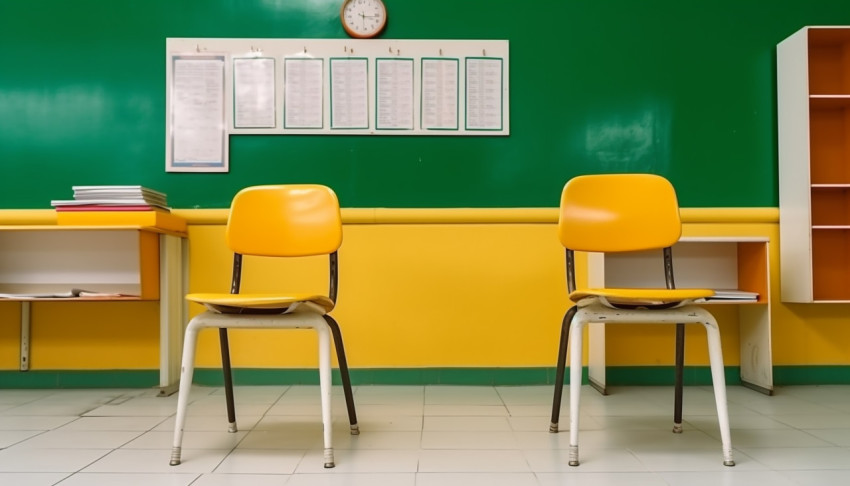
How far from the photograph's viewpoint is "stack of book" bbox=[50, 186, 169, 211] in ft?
8.46

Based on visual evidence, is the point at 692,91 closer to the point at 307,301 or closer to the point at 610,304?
the point at 610,304

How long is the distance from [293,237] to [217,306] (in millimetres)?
438

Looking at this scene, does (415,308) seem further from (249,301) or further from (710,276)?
(710,276)

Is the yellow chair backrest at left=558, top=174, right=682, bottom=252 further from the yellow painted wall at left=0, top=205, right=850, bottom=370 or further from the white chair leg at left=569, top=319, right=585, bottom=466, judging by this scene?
the yellow painted wall at left=0, top=205, right=850, bottom=370

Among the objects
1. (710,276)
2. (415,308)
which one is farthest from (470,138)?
(710,276)

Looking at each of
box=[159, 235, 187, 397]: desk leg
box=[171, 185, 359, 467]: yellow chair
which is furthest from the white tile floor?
box=[171, 185, 359, 467]: yellow chair

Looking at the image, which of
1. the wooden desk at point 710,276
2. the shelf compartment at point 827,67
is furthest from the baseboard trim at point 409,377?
the shelf compartment at point 827,67

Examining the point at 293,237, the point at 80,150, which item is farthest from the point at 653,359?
the point at 80,150

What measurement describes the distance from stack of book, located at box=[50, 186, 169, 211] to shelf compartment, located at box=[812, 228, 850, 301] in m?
3.34

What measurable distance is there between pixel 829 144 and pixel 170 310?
11.4 ft

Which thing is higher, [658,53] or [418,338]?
[658,53]

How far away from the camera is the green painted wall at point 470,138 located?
2.97 meters

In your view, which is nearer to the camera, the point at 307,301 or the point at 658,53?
the point at 307,301

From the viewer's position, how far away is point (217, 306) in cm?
176
